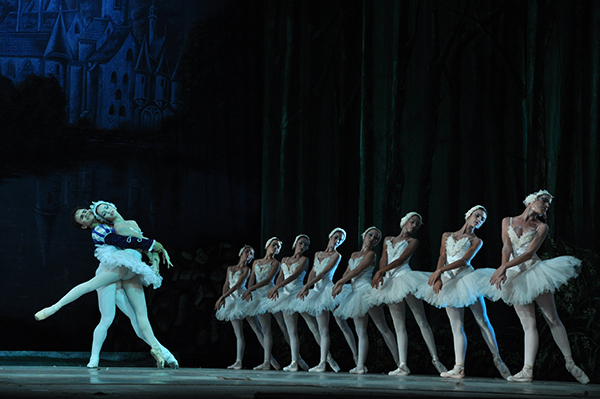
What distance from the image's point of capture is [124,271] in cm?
632

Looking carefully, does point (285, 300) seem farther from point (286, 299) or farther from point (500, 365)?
point (500, 365)

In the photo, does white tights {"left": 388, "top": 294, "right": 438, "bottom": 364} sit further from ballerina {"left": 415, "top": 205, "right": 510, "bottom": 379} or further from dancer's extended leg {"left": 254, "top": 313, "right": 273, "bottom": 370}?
dancer's extended leg {"left": 254, "top": 313, "right": 273, "bottom": 370}

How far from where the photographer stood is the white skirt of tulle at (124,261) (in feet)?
20.5

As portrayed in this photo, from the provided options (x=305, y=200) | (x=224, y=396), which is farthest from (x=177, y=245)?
(x=224, y=396)

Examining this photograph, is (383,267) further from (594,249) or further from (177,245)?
(177,245)

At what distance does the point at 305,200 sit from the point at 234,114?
204 cm

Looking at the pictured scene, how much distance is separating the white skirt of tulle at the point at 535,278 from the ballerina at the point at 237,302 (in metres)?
3.24

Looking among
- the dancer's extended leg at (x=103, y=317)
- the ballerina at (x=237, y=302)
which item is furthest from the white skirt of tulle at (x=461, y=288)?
the dancer's extended leg at (x=103, y=317)

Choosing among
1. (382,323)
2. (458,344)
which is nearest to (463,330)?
(458,344)

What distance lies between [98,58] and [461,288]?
725cm

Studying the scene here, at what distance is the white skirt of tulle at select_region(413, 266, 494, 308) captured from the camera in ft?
18.2

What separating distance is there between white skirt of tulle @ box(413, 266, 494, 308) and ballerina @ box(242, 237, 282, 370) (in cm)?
226

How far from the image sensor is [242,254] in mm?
8078

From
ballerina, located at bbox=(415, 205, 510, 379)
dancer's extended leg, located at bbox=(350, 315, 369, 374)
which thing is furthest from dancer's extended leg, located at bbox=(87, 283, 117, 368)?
ballerina, located at bbox=(415, 205, 510, 379)
